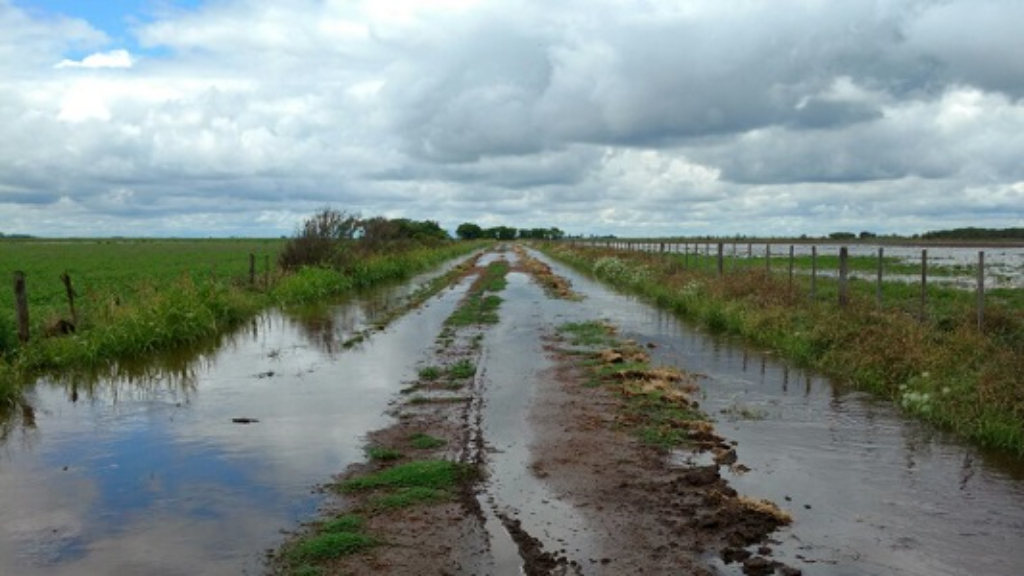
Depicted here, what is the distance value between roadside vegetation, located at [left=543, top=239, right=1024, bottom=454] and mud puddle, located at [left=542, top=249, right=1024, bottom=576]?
45 cm

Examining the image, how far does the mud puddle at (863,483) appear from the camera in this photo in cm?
608

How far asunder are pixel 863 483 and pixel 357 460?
5.17m

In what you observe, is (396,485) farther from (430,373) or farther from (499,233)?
(499,233)

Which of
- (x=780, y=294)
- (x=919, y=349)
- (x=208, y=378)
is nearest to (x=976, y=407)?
(x=919, y=349)

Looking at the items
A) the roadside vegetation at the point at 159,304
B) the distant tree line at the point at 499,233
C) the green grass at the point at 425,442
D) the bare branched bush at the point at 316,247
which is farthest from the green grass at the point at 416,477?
the distant tree line at the point at 499,233

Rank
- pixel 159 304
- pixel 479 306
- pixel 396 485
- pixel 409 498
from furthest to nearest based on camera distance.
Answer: pixel 479 306, pixel 159 304, pixel 396 485, pixel 409 498

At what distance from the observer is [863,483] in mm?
7801

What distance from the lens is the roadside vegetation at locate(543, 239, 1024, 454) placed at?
31.6 feet

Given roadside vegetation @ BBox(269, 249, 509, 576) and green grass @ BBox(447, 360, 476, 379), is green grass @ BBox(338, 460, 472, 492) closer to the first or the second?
roadside vegetation @ BBox(269, 249, 509, 576)

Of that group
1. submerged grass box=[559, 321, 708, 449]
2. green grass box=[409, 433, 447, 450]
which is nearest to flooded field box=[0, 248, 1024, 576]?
submerged grass box=[559, 321, 708, 449]

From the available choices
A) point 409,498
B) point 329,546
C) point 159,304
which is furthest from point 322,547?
point 159,304

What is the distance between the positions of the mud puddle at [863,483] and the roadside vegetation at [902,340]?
0.45 meters

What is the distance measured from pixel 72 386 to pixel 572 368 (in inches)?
328

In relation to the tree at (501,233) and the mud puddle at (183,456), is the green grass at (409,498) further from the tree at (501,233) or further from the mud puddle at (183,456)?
the tree at (501,233)
